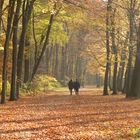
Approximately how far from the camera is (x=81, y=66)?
9694cm

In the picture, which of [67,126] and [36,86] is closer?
[67,126]

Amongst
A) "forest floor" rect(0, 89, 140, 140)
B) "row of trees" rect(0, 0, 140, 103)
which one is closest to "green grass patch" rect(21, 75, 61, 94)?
"row of trees" rect(0, 0, 140, 103)

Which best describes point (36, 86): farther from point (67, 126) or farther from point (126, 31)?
A: point (67, 126)

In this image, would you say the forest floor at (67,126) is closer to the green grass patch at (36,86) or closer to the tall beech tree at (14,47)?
the tall beech tree at (14,47)

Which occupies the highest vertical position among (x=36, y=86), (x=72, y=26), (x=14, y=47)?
(x=72, y=26)

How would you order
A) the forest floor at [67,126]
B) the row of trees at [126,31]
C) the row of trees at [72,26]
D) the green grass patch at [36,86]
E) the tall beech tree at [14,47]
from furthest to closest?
the green grass patch at [36,86] < the row of trees at [126,31] < the row of trees at [72,26] < the tall beech tree at [14,47] < the forest floor at [67,126]

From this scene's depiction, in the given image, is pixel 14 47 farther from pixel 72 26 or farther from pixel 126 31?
pixel 126 31

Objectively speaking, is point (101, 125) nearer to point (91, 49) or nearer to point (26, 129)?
point (26, 129)

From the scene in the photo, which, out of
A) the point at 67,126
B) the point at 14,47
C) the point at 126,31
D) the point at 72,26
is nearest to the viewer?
the point at 67,126

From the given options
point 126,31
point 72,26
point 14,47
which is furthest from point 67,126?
point 126,31

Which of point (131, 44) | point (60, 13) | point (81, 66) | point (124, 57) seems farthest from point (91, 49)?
point (81, 66)

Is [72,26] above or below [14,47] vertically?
above

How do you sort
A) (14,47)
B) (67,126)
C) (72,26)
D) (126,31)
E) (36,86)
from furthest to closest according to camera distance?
1. (126,31)
2. (72,26)
3. (36,86)
4. (14,47)
5. (67,126)

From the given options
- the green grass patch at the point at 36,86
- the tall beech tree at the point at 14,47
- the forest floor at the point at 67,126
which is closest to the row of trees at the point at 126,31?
the tall beech tree at the point at 14,47
